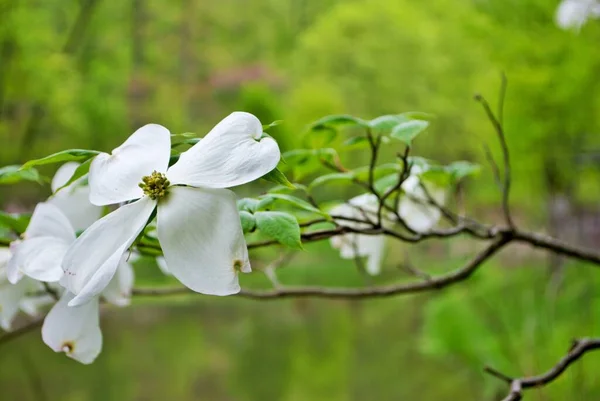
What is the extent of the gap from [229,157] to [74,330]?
0.25ft

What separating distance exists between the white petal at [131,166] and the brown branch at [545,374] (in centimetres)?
12

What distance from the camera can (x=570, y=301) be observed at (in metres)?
2.06

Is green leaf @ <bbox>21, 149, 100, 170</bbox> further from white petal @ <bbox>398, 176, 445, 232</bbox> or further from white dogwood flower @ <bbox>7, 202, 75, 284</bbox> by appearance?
white petal @ <bbox>398, 176, 445, 232</bbox>

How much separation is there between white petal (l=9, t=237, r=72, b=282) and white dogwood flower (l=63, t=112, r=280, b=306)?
0.13ft

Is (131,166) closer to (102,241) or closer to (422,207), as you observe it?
(102,241)

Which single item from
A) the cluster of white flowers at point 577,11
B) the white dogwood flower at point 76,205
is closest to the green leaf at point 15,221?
the white dogwood flower at point 76,205

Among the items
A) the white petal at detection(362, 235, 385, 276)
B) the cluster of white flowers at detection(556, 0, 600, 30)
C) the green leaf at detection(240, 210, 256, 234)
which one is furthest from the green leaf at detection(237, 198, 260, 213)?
the cluster of white flowers at detection(556, 0, 600, 30)

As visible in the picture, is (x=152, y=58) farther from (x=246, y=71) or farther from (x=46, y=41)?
(x=46, y=41)

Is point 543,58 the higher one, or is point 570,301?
point 543,58

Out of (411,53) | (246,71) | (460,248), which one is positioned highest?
(411,53)

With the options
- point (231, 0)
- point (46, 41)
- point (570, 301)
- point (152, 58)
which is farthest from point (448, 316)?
point (231, 0)

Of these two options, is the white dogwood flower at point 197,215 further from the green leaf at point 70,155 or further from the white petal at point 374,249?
the white petal at point 374,249

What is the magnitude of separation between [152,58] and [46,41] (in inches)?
119

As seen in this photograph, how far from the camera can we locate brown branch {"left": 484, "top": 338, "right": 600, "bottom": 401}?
0.21m
